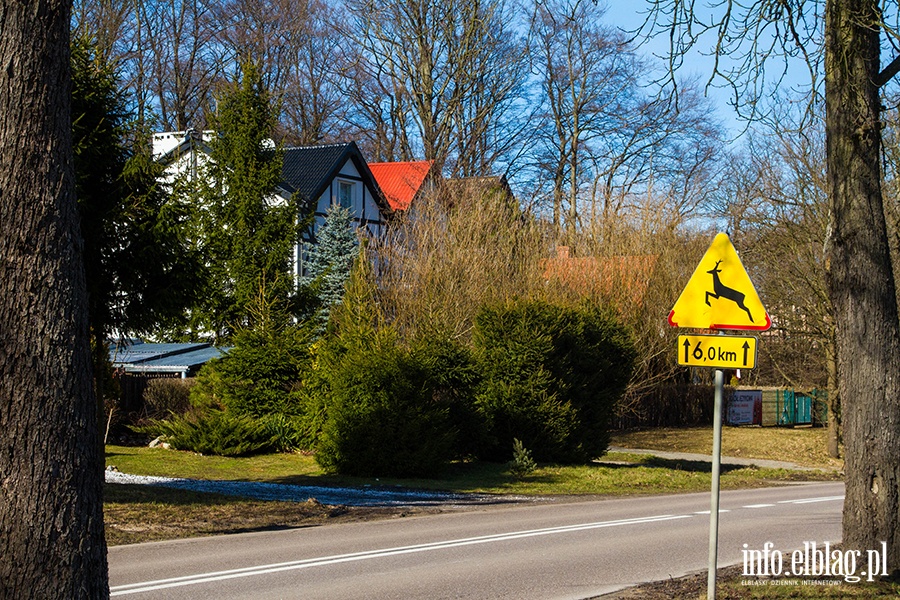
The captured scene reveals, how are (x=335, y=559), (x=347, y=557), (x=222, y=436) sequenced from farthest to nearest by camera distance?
(x=222, y=436)
(x=347, y=557)
(x=335, y=559)

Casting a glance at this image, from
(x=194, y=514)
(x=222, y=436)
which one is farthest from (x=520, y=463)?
(x=194, y=514)

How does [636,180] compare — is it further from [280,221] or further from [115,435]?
[115,435]

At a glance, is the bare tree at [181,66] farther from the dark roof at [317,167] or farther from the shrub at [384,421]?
the shrub at [384,421]

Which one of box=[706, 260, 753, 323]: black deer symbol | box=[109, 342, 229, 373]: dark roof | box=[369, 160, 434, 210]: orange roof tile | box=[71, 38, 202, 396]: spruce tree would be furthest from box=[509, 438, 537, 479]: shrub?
box=[369, 160, 434, 210]: orange roof tile

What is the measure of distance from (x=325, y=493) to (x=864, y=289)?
11.4 meters

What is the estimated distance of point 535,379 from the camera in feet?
75.6

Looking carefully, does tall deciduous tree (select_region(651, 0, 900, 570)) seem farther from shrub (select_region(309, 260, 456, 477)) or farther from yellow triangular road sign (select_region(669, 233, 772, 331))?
shrub (select_region(309, 260, 456, 477))

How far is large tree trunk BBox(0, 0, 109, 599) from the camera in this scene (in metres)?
4.54

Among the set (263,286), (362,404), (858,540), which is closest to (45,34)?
(858,540)

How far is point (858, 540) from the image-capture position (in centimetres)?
838

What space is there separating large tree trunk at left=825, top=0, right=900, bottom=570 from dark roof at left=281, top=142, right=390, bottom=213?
107 ft

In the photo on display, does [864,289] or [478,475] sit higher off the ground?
[864,289]

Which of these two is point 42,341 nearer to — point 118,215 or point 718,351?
point 718,351

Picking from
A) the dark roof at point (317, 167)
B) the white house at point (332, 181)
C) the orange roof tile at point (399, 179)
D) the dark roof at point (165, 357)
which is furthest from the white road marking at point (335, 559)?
the orange roof tile at point (399, 179)
